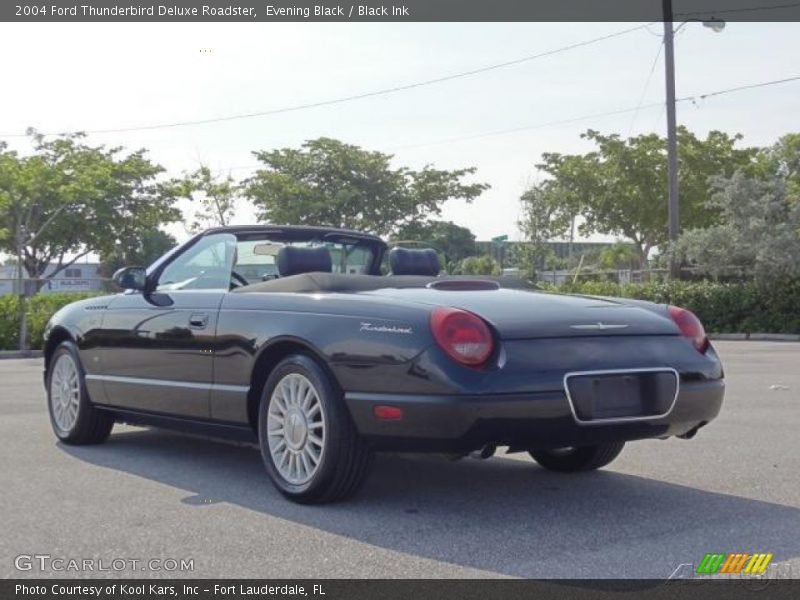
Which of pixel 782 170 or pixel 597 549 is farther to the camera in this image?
→ pixel 782 170

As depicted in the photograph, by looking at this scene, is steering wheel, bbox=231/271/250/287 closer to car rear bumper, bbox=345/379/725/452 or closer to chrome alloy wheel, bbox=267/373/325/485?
chrome alloy wheel, bbox=267/373/325/485

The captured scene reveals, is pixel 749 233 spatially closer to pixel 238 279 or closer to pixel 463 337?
pixel 238 279

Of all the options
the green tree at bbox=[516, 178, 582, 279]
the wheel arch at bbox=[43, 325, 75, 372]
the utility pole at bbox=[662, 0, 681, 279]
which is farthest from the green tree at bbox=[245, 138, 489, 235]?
the wheel arch at bbox=[43, 325, 75, 372]

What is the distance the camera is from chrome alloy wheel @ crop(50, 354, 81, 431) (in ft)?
24.6

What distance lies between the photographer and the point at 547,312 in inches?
209

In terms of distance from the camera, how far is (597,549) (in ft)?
14.8

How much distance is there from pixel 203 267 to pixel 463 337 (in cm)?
234

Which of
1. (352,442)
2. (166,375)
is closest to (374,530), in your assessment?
(352,442)

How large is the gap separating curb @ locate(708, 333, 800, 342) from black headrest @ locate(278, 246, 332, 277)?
22070mm

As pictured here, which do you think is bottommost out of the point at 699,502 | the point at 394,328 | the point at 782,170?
the point at 699,502

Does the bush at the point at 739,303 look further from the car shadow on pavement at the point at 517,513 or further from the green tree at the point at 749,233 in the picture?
the car shadow on pavement at the point at 517,513

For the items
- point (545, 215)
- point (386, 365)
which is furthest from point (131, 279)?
point (545, 215)

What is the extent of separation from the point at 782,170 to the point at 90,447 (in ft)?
168
